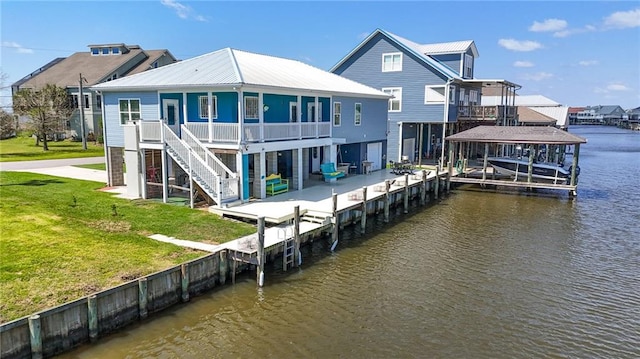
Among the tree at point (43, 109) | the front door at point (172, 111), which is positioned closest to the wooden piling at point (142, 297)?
the front door at point (172, 111)

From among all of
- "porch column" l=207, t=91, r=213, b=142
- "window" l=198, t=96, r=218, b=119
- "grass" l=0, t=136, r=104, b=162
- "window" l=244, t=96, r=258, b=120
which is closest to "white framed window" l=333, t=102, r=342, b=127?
"window" l=244, t=96, r=258, b=120

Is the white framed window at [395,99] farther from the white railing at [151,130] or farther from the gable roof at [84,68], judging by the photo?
the gable roof at [84,68]

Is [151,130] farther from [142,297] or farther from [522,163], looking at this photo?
[522,163]

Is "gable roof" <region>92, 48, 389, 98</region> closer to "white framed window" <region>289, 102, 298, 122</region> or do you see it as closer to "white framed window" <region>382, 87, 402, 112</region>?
"white framed window" <region>289, 102, 298, 122</region>

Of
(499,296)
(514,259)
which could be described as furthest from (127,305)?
(514,259)

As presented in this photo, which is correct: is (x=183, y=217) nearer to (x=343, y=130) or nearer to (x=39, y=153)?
(x=343, y=130)
